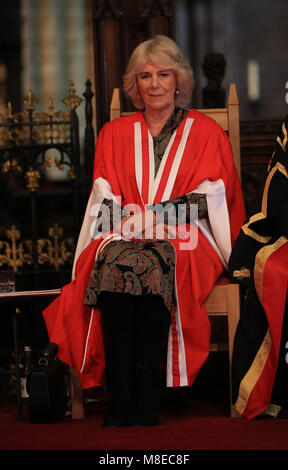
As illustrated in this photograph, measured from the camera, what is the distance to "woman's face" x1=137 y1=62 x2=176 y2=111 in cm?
332

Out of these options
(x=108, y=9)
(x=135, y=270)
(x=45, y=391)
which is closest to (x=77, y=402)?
(x=45, y=391)

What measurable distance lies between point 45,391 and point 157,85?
4.64 feet

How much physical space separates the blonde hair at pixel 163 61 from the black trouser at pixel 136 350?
1.11 m

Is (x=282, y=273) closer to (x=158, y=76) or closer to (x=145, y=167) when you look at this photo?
(x=145, y=167)

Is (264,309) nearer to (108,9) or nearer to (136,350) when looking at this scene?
(136,350)

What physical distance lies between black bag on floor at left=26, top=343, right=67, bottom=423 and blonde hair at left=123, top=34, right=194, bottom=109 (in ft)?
4.27

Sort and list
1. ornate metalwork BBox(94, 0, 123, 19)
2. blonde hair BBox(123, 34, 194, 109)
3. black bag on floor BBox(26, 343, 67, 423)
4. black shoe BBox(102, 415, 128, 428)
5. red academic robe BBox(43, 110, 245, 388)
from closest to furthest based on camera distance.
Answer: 1. black shoe BBox(102, 415, 128, 428)
2. black bag on floor BBox(26, 343, 67, 423)
3. red academic robe BBox(43, 110, 245, 388)
4. blonde hair BBox(123, 34, 194, 109)
5. ornate metalwork BBox(94, 0, 123, 19)

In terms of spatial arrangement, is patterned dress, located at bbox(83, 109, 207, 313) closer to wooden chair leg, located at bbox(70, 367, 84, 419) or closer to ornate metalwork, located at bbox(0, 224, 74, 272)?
wooden chair leg, located at bbox(70, 367, 84, 419)

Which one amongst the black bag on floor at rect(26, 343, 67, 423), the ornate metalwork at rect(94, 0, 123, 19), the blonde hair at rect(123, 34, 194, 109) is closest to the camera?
the black bag on floor at rect(26, 343, 67, 423)

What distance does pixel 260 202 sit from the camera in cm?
304

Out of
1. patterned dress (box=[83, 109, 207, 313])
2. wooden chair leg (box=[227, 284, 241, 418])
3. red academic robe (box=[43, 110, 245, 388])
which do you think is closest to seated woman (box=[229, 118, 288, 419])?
wooden chair leg (box=[227, 284, 241, 418])

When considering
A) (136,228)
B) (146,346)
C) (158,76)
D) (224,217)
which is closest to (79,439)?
(146,346)

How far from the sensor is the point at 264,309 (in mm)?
2824

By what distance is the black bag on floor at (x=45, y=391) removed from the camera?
2.77 meters
